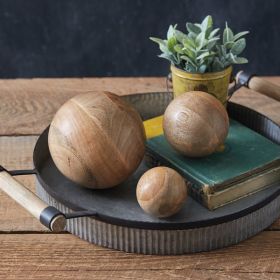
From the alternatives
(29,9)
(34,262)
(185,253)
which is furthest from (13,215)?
(29,9)

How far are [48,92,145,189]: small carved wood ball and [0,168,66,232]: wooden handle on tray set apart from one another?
6cm

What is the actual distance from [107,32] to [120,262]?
0.94 meters

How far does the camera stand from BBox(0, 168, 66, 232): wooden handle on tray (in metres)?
0.69

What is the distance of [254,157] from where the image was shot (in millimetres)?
798

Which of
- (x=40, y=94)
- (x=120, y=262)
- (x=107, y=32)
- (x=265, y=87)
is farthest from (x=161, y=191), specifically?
(x=107, y=32)

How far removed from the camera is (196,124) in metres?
0.76

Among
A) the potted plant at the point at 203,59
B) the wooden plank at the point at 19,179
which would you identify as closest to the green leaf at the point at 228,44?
the potted plant at the point at 203,59

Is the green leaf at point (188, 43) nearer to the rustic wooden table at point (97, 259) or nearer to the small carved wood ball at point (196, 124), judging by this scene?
the small carved wood ball at point (196, 124)

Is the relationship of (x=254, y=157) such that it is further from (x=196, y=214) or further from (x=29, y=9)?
(x=29, y=9)

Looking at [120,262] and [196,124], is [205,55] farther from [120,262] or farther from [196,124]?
[120,262]

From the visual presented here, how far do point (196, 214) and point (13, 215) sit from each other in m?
0.21

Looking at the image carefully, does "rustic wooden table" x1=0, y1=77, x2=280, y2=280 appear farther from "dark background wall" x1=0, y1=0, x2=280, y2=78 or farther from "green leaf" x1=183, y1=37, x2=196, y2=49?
"dark background wall" x1=0, y1=0, x2=280, y2=78

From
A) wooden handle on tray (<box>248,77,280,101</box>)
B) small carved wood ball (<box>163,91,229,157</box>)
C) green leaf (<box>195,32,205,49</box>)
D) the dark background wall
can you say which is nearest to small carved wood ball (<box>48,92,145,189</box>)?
small carved wood ball (<box>163,91,229,157</box>)

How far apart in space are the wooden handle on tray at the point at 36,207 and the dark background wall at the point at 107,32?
0.87 m
